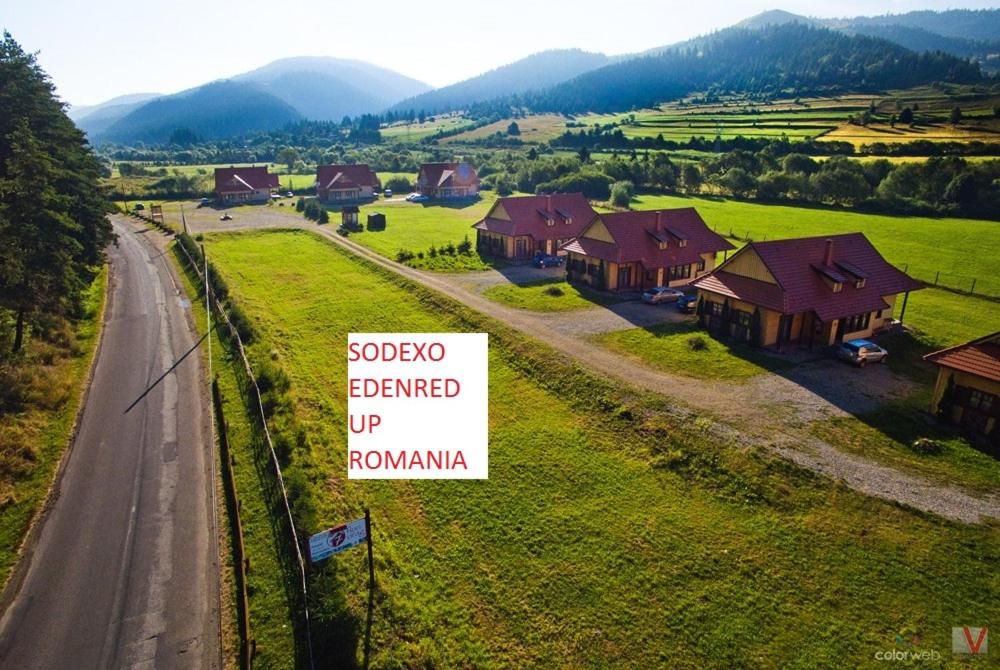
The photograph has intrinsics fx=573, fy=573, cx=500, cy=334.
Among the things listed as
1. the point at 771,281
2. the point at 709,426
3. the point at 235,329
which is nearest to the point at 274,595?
the point at 709,426

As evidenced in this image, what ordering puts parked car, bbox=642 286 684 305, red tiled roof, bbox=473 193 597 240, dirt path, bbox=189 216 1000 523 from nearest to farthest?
dirt path, bbox=189 216 1000 523 < parked car, bbox=642 286 684 305 < red tiled roof, bbox=473 193 597 240

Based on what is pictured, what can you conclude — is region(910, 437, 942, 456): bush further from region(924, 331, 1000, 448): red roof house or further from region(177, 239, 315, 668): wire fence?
region(177, 239, 315, 668): wire fence

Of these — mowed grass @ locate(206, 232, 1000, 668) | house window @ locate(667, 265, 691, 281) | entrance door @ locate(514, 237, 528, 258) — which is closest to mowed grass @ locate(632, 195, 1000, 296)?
house window @ locate(667, 265, 691, 281)

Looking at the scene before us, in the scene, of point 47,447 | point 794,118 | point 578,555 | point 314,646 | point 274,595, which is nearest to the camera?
point 314,646

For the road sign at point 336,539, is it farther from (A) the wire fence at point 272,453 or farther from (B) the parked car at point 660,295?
(B) the parked car at point 660,295

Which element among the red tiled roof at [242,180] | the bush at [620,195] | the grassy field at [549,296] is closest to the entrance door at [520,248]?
the grassy field at [549,296]

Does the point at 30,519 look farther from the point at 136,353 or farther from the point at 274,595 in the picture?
the point at 136,353
